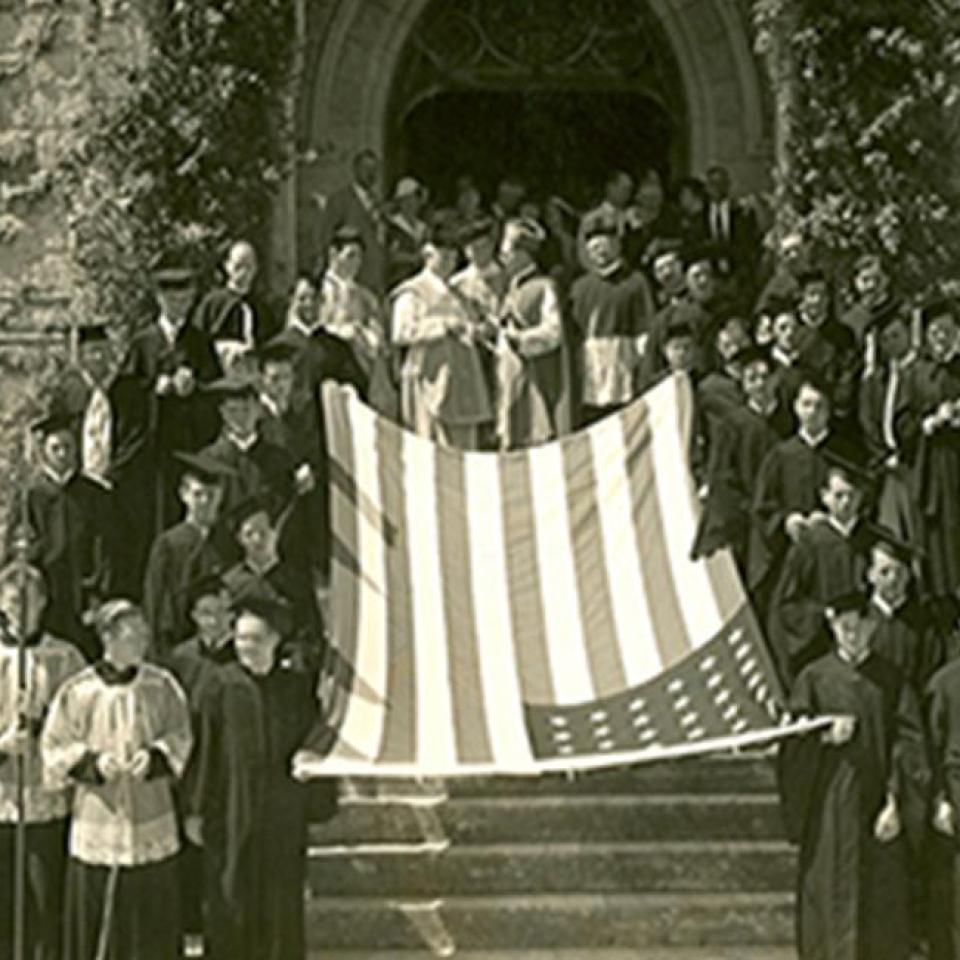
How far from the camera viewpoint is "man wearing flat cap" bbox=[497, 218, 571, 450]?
13.6m

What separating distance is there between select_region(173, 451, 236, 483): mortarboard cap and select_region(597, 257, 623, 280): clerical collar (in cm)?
308

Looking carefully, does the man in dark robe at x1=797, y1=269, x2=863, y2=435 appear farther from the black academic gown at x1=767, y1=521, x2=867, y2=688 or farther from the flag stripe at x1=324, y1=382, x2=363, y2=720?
the flag stripe at x1=324, y1=382, x2=363, y2=720

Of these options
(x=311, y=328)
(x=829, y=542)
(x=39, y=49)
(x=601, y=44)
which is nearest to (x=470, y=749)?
(x=829, y=542)

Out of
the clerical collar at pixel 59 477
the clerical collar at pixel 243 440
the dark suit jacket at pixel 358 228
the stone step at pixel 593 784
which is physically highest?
the dark suit jacket at pixel 358 228

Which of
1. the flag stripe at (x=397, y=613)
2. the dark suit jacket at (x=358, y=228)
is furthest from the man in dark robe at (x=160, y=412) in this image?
the dark suit jacket at (x=358, y=228)

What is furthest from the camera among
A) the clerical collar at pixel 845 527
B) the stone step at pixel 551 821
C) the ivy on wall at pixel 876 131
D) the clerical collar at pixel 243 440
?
the ivy on wall at pixel 876 131

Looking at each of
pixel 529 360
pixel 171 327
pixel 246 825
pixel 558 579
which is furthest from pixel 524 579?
pixel 529 360

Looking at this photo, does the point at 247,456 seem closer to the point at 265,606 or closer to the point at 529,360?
the point at 265,606

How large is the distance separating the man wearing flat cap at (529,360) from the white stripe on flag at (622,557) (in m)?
1.86

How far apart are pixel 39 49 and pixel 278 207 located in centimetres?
176

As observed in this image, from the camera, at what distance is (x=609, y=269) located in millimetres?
13859

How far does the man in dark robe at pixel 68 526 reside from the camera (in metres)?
11.4

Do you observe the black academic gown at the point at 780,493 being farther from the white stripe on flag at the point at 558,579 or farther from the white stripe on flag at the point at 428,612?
the white stripe on flag at the point at 428,612

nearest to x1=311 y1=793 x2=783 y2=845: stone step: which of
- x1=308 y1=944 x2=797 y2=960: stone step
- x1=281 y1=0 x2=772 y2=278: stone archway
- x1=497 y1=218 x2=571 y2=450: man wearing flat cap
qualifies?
x1=308 y1=944 x2=797 y2=960: stone step
